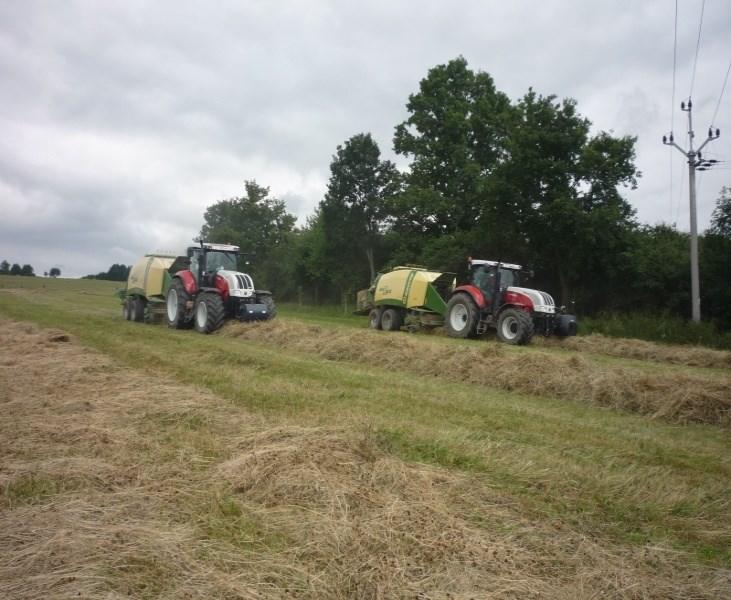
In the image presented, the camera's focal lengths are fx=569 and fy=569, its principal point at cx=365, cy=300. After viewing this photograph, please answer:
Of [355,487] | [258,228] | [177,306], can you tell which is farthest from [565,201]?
[258,228]

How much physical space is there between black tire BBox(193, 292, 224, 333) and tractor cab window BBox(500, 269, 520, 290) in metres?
7.73

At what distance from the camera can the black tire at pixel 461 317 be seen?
51.6 feet

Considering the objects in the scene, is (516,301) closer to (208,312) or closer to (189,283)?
(208,312)

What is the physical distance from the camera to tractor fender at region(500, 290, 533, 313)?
1523 cm

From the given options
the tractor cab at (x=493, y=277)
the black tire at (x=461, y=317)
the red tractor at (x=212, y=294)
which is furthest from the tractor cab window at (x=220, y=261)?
the tractor cab at (x=493, y=277)

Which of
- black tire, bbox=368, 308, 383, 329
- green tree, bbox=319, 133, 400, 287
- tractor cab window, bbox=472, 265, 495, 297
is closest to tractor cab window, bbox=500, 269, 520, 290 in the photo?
tractor cab window, bbox=472, 265, 495, 297

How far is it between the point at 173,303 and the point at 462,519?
14.8m

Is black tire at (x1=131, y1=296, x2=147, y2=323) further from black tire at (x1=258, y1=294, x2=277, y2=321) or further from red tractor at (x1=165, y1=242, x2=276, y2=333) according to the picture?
black tire at (x1=258, y1=294, x2=277, y2=321)

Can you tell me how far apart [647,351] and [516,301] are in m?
3.46

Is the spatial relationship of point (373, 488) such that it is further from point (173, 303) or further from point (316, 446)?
point (173, 303)

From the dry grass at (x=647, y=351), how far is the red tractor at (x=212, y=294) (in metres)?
7.89

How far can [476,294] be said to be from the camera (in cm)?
1585

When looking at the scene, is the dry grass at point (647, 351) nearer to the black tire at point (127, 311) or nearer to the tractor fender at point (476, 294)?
the tractor fender at point (476, 294)

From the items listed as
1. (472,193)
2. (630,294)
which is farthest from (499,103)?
(630,294)
